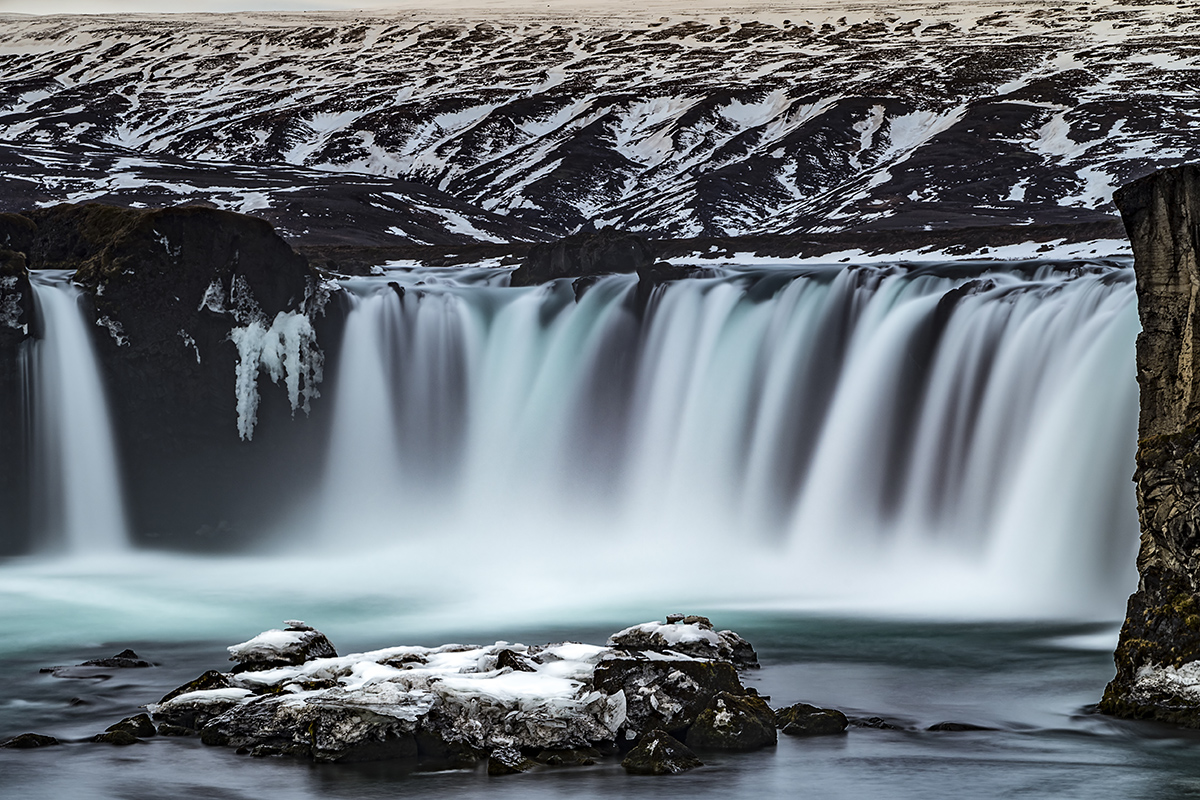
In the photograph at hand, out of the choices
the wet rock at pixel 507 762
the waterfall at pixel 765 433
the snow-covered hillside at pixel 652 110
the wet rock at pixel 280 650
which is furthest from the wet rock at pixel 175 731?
the snow-covered hillside at pixel 652 110

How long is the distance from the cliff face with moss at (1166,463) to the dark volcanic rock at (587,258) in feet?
67.5

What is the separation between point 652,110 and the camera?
12925 centimetres

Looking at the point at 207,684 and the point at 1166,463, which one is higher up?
the point at 1166,463

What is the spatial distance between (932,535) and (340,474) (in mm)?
14126

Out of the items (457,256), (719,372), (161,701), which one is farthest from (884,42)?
(161,701)

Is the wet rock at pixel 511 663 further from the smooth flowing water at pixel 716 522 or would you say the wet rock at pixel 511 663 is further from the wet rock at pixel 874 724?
the wet rock at pixel 874 724

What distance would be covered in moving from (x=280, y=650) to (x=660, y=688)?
190 inches

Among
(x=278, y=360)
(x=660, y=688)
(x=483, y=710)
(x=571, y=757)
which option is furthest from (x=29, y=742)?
(x=278, y=360)

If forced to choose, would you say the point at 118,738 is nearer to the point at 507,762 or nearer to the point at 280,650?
the point at 280,650

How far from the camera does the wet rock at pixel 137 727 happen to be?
14992mm

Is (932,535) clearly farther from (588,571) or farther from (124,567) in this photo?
(124,567)

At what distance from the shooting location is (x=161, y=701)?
16.1 m

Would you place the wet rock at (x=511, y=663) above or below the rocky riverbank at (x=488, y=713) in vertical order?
above

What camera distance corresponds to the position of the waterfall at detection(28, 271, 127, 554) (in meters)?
30.5
